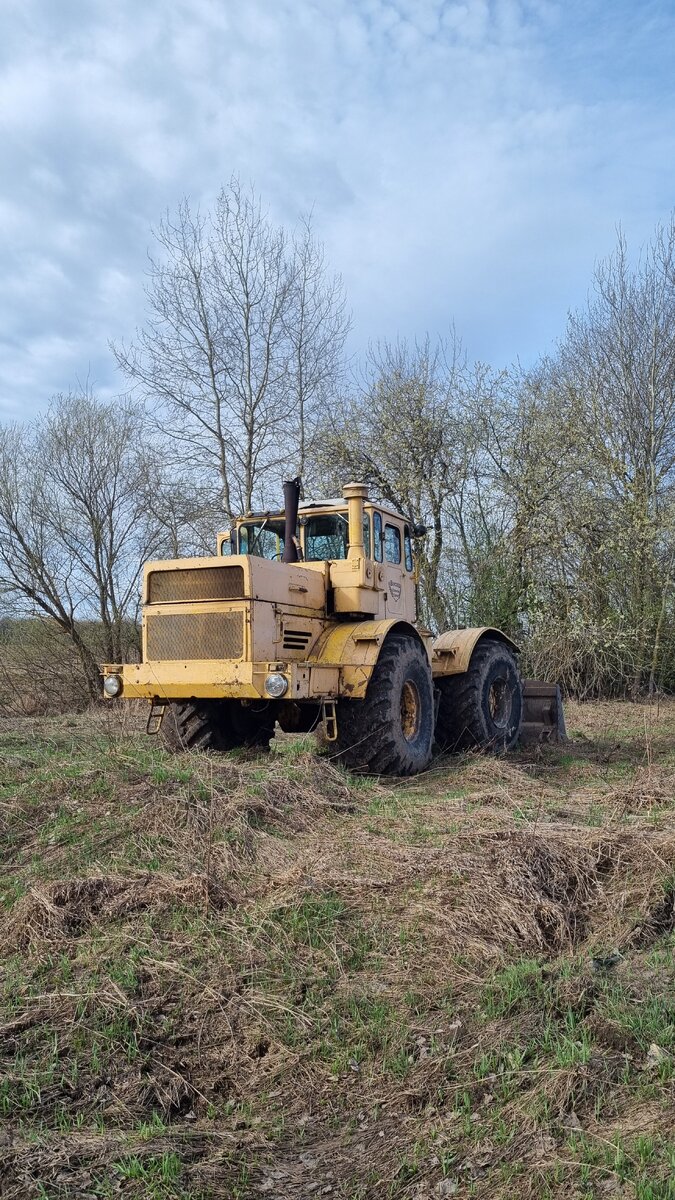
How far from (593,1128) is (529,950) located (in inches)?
50.0

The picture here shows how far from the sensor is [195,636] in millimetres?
7742

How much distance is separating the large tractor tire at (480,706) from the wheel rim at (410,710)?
1112mm

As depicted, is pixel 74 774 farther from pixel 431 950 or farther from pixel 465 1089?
pixel 465 1089

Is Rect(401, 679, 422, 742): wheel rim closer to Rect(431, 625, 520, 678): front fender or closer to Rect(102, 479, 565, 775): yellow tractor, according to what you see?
Rect(102, 479, 565, 775): yellow tractor

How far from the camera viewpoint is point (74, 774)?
6734mm

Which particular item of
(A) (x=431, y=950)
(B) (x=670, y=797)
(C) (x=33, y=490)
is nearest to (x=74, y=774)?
(A) (x=431, y=950)

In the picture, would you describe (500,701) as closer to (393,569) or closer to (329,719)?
(393,569)

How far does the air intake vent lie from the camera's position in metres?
8.05

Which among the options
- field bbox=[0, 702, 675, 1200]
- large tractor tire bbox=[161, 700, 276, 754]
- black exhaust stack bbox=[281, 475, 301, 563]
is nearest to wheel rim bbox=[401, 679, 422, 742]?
large tractor tire bbox=[161, 700, 276, 754]

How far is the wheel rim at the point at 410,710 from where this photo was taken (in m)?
8.73

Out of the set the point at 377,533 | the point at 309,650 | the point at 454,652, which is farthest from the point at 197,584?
the point at 454,652

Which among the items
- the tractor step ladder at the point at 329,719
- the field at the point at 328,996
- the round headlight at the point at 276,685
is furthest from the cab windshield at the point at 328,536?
the field at the point at 328,996

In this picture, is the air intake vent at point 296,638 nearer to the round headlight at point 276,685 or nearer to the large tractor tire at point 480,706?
the round headlight at point 276,685

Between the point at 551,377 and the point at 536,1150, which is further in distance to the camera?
the point at 551,377
